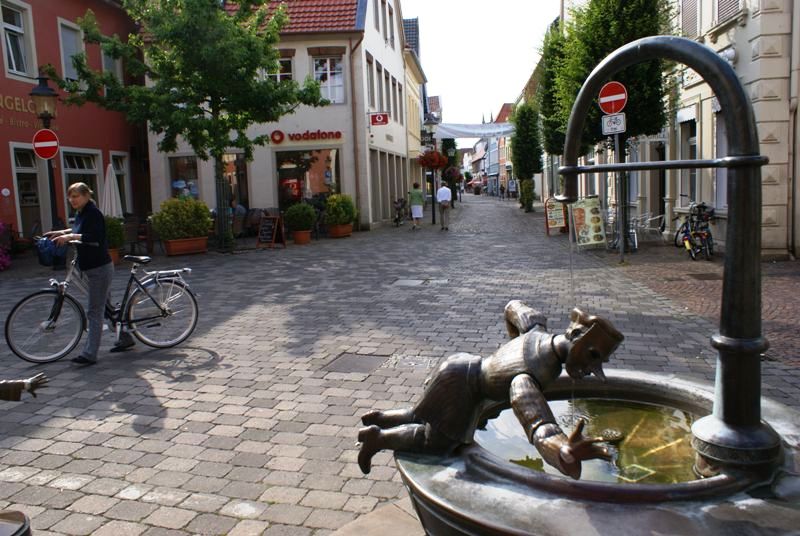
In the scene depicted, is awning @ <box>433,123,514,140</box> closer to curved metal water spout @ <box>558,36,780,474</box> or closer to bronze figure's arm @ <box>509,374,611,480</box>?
curved metal water spout @ <box>558,36,780,474</box>

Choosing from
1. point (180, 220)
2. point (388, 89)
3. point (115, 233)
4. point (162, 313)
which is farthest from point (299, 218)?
point (388, 89)

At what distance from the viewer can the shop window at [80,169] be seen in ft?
66.6

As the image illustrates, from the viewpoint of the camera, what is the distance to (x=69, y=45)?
20531mm

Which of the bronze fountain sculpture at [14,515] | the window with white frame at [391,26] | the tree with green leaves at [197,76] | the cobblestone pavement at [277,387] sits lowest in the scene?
the cobblestone pavement at [277,387]

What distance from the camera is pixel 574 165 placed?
8.14 ft

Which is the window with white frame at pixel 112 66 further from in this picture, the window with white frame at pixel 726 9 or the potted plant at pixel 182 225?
the window with white frame at pixel 726 9

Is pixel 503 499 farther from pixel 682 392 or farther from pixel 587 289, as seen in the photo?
pixel 587 289

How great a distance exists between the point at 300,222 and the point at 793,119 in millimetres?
12038

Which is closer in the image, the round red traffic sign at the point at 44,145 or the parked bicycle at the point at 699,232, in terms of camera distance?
the parked bicycle at the point at 699,232

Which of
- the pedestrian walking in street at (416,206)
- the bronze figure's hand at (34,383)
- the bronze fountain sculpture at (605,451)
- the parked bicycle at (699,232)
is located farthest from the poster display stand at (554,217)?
the bronze figure's hand at (34,383)

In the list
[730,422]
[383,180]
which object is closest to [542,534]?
[730,422]

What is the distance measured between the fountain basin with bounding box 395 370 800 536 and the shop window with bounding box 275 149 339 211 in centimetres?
2231

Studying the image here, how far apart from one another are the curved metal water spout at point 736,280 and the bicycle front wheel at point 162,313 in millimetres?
5811

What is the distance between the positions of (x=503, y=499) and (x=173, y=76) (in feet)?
54.7
